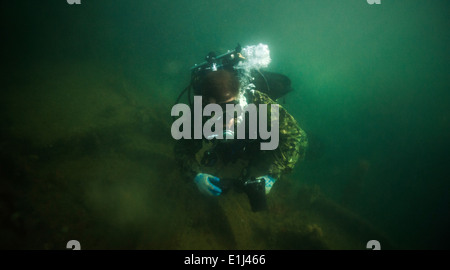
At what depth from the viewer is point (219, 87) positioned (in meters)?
2.87

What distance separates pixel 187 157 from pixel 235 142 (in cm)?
95

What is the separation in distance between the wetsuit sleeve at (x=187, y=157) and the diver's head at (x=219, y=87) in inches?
37.7

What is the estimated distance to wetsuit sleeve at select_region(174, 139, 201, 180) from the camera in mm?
3336

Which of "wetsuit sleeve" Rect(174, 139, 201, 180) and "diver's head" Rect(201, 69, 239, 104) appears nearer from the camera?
"diver's head" Rect(201, 69, 239, 104)

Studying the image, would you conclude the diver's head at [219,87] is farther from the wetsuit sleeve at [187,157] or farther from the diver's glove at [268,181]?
the diver's glove at [268,181]

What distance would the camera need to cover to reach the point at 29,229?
8.06ft

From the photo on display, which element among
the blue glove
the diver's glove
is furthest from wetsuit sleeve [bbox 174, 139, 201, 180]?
the diver's glove

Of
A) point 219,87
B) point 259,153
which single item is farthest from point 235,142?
point 219,87

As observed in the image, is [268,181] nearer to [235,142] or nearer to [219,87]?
[235,142]

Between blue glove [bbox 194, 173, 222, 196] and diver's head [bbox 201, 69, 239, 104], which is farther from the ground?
diver's head [bbox 201, 69, 239, 104]

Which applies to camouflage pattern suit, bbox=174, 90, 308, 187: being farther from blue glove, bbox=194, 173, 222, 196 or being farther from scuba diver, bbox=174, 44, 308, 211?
blue glove, bbox=194, 173, 222, 196
